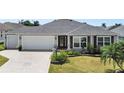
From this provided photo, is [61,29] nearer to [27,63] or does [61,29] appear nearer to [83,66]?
[27,63]

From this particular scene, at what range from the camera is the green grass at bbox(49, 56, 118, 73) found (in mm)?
11804

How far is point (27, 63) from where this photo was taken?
13.5m

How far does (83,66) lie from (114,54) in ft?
4.51

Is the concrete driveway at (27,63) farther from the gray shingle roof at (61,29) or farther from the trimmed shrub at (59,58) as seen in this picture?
the gray shingle roof at (61,29)

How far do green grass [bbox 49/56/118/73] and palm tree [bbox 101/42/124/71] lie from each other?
0.87 ft

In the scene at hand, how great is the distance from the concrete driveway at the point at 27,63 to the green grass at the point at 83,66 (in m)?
0.54

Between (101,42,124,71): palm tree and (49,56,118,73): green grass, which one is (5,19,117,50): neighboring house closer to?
(49,56,118,73): green grass

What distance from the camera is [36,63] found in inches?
542

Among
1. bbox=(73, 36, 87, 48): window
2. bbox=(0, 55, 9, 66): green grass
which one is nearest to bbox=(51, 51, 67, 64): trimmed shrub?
bbox=(0, 55, 9, 66): green grass

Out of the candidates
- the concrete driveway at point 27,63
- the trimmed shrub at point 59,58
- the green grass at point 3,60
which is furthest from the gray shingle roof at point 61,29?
the green grass at point 3,60

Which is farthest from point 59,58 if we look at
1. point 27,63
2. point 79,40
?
point 79,40

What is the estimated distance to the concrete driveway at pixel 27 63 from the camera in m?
12.6
